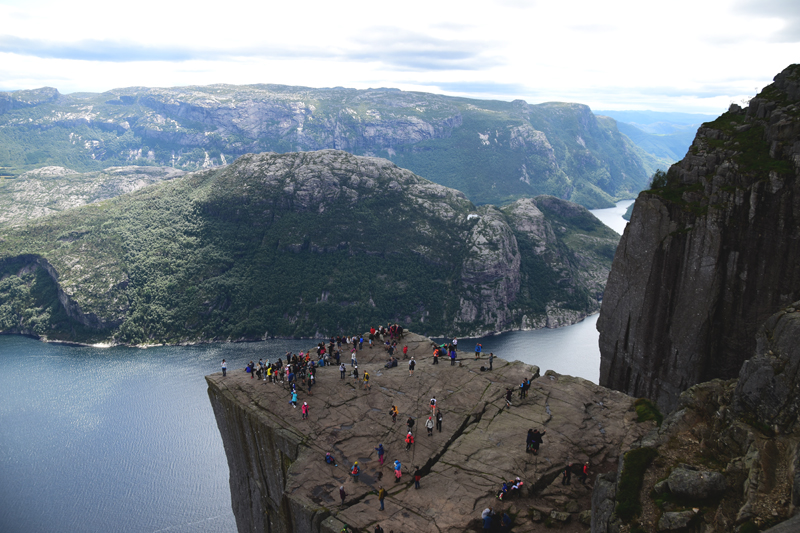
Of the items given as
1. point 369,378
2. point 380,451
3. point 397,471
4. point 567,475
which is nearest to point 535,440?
point 567,475

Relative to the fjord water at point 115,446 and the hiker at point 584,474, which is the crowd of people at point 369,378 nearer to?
the hiker at point 584,474

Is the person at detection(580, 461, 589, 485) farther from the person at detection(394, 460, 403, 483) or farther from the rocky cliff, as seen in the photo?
the person at detection(394, 460, 403, 483)

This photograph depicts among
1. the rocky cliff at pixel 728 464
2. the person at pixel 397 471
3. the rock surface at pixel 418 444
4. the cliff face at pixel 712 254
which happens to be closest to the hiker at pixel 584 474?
the rock surface at pixel 418 444

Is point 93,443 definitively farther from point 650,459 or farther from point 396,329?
point 650,459

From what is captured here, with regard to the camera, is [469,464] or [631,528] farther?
[469,464]

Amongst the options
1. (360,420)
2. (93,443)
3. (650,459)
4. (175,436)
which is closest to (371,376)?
(360,420)

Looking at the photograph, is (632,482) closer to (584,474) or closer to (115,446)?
(584,474)
